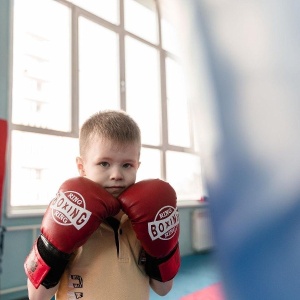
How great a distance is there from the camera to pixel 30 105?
2.86m

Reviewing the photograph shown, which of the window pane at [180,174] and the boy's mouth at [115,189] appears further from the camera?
the window pane at [180,174]

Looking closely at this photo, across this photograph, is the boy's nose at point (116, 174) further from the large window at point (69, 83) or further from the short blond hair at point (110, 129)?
the large window at point (69, 83)

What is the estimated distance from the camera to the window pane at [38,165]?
2719 mm

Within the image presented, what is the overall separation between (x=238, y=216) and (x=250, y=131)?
45mm

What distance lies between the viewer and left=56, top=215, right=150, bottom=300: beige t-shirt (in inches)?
31.6

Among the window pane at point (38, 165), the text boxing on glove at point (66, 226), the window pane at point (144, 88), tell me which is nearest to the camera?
the text boxing on glove at point (66, 226)

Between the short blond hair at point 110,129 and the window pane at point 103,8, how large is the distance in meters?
2.74

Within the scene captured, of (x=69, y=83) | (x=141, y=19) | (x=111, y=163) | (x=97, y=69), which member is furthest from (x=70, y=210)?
(x=141, y=19)

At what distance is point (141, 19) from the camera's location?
166 inches

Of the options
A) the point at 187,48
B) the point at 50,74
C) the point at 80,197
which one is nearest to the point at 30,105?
the point at 50,74

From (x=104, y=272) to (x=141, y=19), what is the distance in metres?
3.86

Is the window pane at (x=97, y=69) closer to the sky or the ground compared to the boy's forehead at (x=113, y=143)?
closer to the sky

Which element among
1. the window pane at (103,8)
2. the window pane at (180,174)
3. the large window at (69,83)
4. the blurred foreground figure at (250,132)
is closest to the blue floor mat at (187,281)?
the large window at (69,83)

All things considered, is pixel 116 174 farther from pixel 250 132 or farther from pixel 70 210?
pixel 250 132
